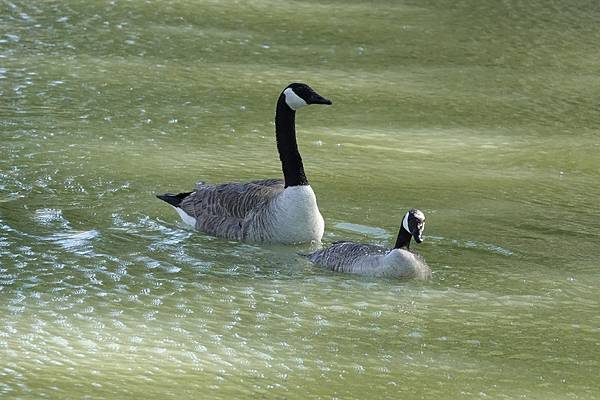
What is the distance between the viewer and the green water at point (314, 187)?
233 inches

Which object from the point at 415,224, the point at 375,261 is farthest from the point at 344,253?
the point at 415,224

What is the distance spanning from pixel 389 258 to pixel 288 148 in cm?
140

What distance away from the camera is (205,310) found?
6574 millimetres

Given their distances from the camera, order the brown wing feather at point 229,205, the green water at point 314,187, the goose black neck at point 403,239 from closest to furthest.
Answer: the green water at point 314,187 < the goose black neck at point 403,239 < the brown wing feather at point 229,205

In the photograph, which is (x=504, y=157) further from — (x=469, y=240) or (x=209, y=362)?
(x=209, y=362)

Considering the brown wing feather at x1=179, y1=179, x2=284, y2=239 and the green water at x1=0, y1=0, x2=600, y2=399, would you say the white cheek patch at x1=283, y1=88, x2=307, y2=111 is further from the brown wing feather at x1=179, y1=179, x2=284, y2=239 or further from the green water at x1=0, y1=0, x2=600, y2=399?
the green water at x1=0, y1=0, x2=600, y2=399

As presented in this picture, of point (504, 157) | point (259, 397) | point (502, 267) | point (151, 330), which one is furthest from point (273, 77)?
point (259, 397)

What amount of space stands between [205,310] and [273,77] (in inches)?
219

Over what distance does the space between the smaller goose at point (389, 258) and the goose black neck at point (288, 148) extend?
81cm

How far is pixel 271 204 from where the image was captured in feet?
25.8

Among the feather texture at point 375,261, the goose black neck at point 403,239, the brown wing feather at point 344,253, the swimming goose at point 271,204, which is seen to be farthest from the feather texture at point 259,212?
the goose black neck at point 403,239

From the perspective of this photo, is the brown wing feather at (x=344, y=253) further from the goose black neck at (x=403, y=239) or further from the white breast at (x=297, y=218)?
the white breast at (x=297, y=218)

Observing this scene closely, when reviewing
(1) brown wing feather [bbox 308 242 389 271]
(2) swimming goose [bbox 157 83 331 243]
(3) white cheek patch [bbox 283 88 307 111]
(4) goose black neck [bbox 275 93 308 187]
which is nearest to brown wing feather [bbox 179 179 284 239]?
(2) swimming goose [bbox 157 83 331 243]

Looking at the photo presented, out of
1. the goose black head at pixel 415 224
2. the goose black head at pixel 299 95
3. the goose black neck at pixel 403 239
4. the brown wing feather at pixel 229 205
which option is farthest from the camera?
the goose black head at pixel 299 95
